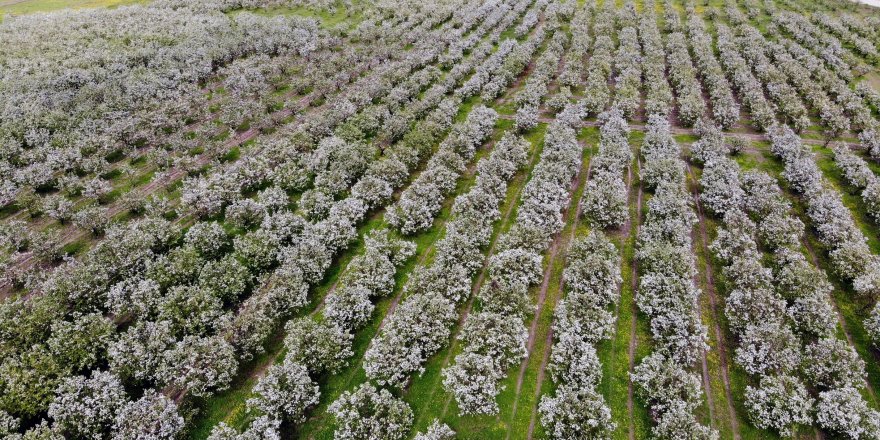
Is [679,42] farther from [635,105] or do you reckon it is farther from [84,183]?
[84,183]

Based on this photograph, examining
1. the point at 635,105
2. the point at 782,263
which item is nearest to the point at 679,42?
the point at 635,105

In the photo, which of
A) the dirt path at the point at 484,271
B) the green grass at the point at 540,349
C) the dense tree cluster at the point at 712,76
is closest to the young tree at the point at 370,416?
the dirt path at the point at 484,271

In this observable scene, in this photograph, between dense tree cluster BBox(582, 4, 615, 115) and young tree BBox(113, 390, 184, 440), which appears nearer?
young tree BBox(113, 390, 184, 440)

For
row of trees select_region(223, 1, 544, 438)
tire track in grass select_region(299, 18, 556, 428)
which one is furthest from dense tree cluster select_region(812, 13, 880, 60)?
row of trees select_region(223, 1, 544, 438)

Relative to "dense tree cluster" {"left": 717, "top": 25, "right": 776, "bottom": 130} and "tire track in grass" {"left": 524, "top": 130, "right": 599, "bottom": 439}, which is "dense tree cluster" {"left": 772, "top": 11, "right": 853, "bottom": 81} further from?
"tire track in grass" {"left": 524, "top": 130, "right": 599, "bottom": 439}

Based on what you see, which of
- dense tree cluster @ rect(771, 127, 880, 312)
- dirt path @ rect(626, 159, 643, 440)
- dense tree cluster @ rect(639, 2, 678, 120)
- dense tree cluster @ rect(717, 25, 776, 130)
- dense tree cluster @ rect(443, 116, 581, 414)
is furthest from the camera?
dense tree cluster @ rect(639, 2, 678, 120)

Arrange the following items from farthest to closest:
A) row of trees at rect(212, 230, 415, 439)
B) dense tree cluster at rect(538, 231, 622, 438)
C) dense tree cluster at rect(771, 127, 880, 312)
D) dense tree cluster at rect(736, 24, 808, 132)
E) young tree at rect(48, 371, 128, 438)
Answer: dense tree cluster at rect(736, 24, 808, 132)
dense tree cluster at rect(771, 127, 880, 312)
row of trees at rect(212, 230, 415, 439)
young tree at rect(48, 371, 128, 438)
dense tree cluster at rect(538, 231, 622, 438)

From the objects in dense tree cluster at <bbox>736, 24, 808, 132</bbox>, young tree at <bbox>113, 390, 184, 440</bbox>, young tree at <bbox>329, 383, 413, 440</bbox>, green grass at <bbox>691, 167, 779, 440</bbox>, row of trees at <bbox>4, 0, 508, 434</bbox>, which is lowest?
green grass at <bbox>691, 167, 779, 440</bbox>

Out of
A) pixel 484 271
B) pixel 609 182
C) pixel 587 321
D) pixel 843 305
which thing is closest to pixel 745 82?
pixel 609 182
